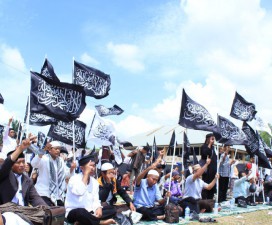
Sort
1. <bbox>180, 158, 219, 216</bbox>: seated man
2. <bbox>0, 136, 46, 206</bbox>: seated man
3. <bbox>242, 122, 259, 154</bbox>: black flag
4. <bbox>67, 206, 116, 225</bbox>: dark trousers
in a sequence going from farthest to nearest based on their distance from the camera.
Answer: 1. <bbox>242, 122, 259, 154</bbox>: black flag
2. <bbox>180, 158, 219, 216</bbox>: seated man
3. <bbox>67, 206, 116, 225</bbox>: dark trousers
4. <bbox>0, 136, 46, 206</bbox>: seated man

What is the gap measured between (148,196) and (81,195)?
2.51 m

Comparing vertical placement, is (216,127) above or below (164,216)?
above

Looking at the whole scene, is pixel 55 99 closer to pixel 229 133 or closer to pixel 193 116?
pixel 193 116

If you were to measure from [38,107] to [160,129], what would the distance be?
42095 mm

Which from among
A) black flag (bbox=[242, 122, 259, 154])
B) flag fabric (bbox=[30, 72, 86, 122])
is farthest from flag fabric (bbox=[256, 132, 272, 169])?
flag fabric (bbox=[30, 72, 86, 122])

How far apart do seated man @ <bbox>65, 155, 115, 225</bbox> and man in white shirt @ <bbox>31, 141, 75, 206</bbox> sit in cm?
72

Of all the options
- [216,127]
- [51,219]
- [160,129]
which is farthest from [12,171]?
[160,129]

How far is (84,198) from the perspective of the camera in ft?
22.2

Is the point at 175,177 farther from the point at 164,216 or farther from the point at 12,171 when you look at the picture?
the point at 12,171

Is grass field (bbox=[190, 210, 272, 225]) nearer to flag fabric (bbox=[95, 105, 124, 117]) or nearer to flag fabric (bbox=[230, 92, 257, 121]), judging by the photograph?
flag fabric (bbox=[230, 92, 257, 121])

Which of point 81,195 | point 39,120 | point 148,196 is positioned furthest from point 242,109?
point 81,195

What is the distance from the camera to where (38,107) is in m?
7.71

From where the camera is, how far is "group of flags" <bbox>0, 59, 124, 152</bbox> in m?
7.74

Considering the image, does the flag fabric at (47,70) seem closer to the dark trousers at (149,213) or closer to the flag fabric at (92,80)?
the flag fabric at (92,80)
